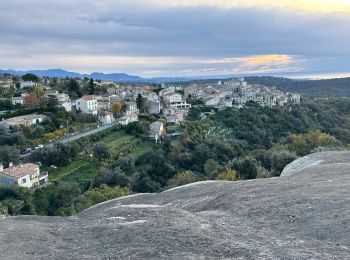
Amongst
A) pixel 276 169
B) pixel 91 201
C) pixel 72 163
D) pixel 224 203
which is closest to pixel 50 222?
pixel 224 203

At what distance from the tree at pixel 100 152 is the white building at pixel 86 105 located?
76.3 ft

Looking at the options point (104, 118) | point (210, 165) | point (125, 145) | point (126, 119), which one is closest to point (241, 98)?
point (104, 118)

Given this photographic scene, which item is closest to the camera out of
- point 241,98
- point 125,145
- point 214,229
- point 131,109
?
point 214,229

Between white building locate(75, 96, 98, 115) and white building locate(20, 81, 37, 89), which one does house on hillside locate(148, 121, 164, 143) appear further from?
white building locate(20, 81, 37, 89)

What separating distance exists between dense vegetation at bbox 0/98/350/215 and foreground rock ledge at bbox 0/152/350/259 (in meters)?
15.5

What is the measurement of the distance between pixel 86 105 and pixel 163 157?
1023 inches

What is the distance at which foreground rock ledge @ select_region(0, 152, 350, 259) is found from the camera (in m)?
9.25

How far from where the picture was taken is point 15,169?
143ft

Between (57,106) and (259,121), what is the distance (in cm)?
3203

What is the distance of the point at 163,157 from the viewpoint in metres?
51.2

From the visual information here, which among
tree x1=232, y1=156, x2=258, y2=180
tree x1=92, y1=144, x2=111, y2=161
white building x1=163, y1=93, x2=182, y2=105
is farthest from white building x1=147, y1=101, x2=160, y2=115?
tree x1=232, y1=156, x2=258, y2=180

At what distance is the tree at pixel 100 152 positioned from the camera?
4903 centimetres

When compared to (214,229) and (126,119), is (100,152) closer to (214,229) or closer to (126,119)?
(126,119)

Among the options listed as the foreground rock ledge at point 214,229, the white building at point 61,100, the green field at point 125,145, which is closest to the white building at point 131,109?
the white building at point 61,100
